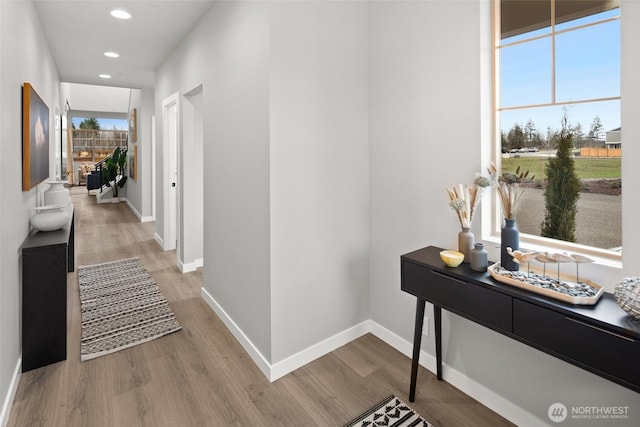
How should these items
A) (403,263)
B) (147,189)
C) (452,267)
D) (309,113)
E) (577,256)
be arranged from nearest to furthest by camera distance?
(577,256)
(452,267)
(403,263)
(309,113)
(147,189)

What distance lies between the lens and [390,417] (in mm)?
1820

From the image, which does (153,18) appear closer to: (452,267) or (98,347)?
(98,347)

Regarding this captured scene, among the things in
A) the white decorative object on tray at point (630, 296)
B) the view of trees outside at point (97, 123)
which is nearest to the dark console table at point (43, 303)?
the white decorative object on tray at point (630, 296)

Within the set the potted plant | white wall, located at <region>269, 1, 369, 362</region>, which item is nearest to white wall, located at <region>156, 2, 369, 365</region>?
white wall, located at <region>269, 1, 369, 362</region>

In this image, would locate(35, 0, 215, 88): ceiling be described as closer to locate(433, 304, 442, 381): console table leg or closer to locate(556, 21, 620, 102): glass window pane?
locate(556, 21, 620, 102): glass window pane

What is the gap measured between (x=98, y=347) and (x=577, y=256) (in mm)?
3006

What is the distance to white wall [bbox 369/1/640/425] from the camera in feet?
4.84

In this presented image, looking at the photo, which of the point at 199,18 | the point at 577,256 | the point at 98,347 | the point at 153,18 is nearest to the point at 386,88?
the point at 577,256

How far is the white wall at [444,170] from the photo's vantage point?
1475 mm

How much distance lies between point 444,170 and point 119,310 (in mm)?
2971

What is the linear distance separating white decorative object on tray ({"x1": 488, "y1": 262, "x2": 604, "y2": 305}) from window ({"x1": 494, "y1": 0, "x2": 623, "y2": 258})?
21cm

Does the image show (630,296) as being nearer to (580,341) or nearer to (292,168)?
(580,341)

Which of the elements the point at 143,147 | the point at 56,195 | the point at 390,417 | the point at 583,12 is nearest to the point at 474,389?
the point at 390,417

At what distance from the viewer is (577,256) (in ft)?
4.72
